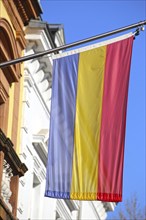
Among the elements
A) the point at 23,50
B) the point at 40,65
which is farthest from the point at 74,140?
the point at 40,65

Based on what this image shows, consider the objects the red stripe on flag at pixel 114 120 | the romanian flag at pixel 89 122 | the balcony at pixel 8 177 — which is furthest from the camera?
the balcony at pixel 8 177

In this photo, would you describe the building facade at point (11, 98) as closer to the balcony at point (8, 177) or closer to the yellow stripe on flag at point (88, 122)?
the balcony at point (8, 177)

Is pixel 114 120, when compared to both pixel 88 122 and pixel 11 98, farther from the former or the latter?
pixel 11 98

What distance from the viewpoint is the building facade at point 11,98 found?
20469 millimetres

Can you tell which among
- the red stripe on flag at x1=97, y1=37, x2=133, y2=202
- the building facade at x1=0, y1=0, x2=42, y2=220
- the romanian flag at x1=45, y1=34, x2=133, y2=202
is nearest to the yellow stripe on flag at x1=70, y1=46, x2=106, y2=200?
the romanian flag at x1=45, y1=34, x2=133, y2=202

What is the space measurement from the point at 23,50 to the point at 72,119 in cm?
662

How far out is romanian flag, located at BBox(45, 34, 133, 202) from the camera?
16703 mm

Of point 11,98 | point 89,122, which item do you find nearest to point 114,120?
point 89,122

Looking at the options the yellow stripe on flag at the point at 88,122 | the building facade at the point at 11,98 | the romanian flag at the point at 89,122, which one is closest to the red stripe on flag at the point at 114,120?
the romanian flag at the point at 89,122

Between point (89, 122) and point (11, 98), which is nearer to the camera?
A: point (89, 122)

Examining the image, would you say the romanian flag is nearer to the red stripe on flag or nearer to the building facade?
the red stripe on flag

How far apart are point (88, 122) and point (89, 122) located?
2cm

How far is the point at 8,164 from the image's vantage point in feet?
68.3

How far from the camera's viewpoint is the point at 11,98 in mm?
22141
